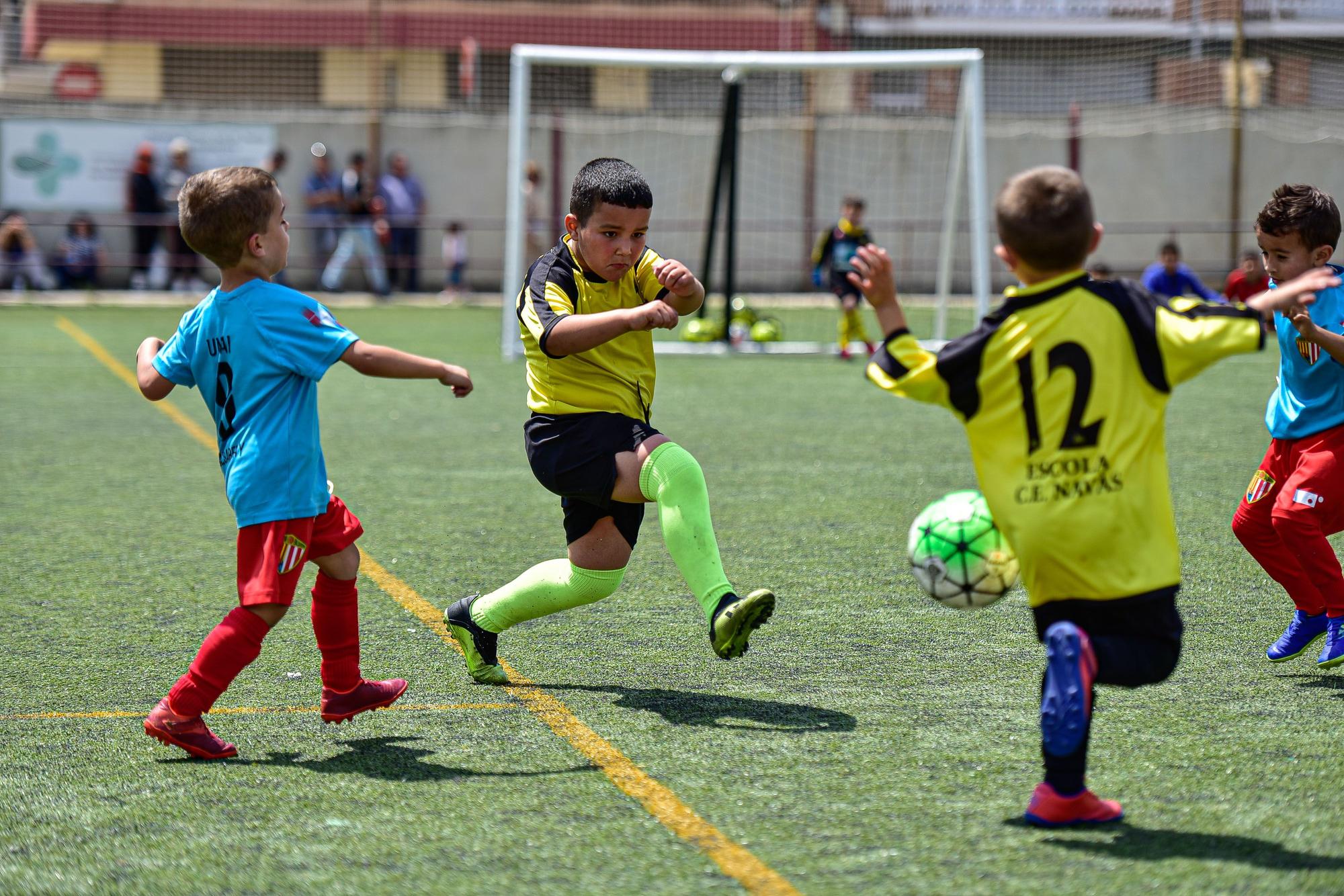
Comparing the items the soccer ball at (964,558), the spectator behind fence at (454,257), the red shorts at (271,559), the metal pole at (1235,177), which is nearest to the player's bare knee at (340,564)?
the red shorts at (271,559)

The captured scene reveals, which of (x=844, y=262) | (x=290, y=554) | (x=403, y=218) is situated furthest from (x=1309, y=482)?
(x=403, y=218)

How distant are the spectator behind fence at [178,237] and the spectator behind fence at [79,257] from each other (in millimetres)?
1052

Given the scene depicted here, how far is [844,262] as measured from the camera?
1698 cm

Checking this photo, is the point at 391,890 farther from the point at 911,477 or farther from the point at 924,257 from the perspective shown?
the point at 924,257

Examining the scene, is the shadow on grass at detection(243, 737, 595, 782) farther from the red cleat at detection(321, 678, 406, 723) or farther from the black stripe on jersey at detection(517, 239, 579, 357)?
the black stripe on jersey at detection(517, 239, 579, 357)

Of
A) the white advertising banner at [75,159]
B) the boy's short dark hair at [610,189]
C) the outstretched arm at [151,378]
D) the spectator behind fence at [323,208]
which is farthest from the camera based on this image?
the spectator behind fence at [323,208]

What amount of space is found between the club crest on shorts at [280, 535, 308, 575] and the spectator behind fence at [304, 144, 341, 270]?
21055 mm

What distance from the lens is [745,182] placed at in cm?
2523

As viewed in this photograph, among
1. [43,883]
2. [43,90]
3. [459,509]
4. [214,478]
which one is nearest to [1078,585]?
[43,883]

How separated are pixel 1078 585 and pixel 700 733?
1255 millimetres

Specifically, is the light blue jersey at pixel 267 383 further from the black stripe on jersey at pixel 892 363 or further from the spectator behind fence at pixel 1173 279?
the spectator behind fence at pixel 1173 279

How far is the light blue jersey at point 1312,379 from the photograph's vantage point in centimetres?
470

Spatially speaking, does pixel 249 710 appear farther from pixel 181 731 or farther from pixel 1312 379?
pixel 1312 379

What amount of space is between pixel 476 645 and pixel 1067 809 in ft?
6.72
